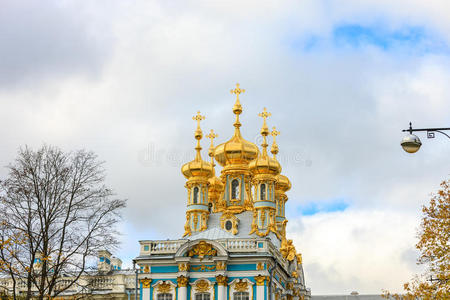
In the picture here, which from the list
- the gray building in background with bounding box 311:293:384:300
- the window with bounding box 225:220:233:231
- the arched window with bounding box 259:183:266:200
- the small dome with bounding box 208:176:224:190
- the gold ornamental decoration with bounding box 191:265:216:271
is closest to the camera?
the gold ornamental decoration with bounding box 191:265:216:271

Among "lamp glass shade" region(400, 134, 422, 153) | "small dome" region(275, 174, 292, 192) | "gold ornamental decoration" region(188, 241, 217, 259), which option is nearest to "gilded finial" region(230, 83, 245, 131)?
"small dome" region(275, 174, 292, 192)

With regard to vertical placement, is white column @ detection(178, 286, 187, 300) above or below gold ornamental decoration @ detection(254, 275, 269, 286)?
below

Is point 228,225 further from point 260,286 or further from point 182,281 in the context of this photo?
point 260,286

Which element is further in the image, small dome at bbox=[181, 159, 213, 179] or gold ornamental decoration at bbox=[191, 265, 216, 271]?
small dome at bbox=[181, 159, 213, 179]

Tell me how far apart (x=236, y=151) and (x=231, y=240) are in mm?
12187

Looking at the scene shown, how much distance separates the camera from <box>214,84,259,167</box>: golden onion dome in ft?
175

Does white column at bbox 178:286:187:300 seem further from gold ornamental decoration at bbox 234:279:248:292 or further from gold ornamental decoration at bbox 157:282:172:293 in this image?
gold ornamental decoration at bbox 234:279:248:292

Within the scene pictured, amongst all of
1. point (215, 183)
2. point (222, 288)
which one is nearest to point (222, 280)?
point (222, 288)

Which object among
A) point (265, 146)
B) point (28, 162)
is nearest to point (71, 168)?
point (28, 162)

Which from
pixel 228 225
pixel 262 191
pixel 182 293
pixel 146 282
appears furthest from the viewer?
pixel 262 191

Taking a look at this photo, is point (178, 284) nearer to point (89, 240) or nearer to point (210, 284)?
point (210, 284)

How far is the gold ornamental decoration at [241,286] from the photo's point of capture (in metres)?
40.9

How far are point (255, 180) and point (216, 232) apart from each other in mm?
7029

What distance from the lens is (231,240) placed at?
42.2 m
